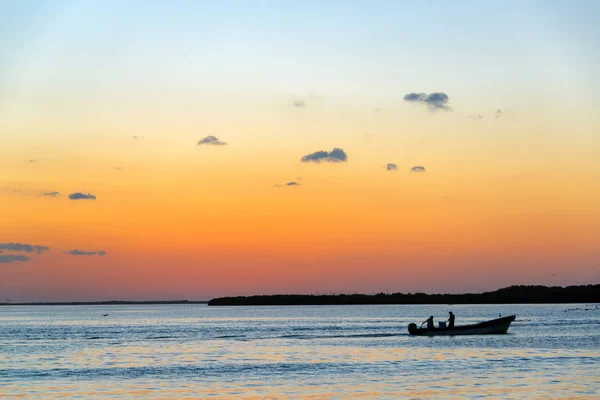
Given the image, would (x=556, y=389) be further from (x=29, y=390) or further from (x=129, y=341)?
(x=129, y=341)

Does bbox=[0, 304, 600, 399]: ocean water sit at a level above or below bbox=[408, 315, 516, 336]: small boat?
below

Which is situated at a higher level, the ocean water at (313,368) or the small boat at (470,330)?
the small boat at (470,330)

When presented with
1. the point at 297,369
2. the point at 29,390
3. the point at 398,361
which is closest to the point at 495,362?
the point at 398,361

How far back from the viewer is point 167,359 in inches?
2318

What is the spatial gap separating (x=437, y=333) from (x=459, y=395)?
40.2 m

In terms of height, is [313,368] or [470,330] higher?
[470,330]

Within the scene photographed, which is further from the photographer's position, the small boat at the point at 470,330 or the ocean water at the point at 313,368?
the small boat at the point at 470,330

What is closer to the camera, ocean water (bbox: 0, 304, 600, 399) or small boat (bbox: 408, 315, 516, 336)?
ocean water (bbox: 0, 304, 600, 399)

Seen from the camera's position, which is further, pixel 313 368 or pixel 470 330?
pixel 470 330

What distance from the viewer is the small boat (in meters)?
75.5

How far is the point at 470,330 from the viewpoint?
76.3 metres

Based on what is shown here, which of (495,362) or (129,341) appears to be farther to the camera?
(129,341)

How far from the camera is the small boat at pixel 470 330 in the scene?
2972 inches

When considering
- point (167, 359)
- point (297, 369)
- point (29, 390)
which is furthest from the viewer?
point (167, 359)
